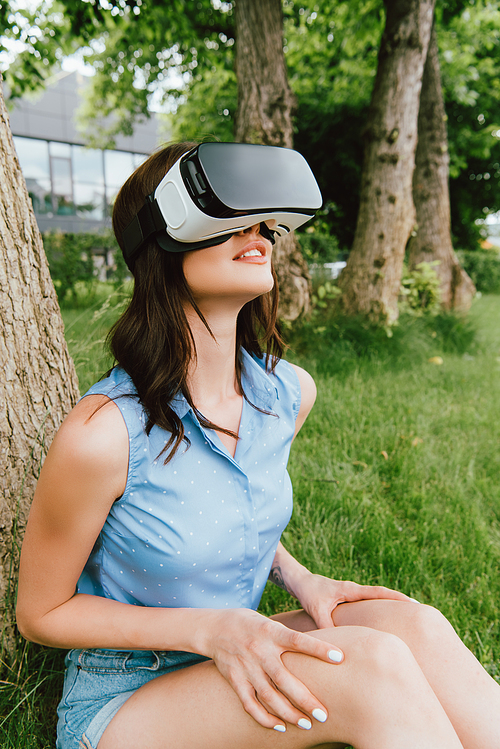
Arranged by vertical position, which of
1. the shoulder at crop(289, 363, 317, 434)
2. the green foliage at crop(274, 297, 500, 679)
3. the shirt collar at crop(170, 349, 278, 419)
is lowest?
the green foliage at crop(274, 297, 500, 679)

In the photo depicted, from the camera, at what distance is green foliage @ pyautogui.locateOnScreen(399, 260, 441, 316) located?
5844 millimetres

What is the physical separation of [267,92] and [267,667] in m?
4.91

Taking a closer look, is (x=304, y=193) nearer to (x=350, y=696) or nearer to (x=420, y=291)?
(x=350, y=696)

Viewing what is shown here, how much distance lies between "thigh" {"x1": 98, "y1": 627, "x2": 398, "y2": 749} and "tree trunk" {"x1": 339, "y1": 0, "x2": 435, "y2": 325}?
451 cm

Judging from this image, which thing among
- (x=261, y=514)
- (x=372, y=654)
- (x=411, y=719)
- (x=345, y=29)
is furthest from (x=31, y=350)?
(x=345, y=29)

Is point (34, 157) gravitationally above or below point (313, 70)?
below

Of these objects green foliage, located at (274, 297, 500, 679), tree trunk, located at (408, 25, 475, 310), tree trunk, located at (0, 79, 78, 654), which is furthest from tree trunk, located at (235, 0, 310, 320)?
tree trunk, located at (0, 79, 78, 654)

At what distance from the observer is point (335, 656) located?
3.40 feet

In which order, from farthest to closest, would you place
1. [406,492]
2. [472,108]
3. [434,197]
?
[472,108], [434,197], [406,492]

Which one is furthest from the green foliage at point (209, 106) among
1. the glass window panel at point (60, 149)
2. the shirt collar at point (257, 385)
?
the glass window panel at point (60, 149)

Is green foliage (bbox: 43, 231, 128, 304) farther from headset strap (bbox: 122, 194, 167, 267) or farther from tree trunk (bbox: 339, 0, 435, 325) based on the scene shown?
headset strap (bbox: 122, 194, 167, 267)

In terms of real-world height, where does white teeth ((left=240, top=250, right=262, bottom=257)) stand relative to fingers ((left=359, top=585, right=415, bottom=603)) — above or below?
above

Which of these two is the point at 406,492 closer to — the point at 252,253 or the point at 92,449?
the point at 252,253

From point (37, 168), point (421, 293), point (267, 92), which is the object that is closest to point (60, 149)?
point (37, 168)
